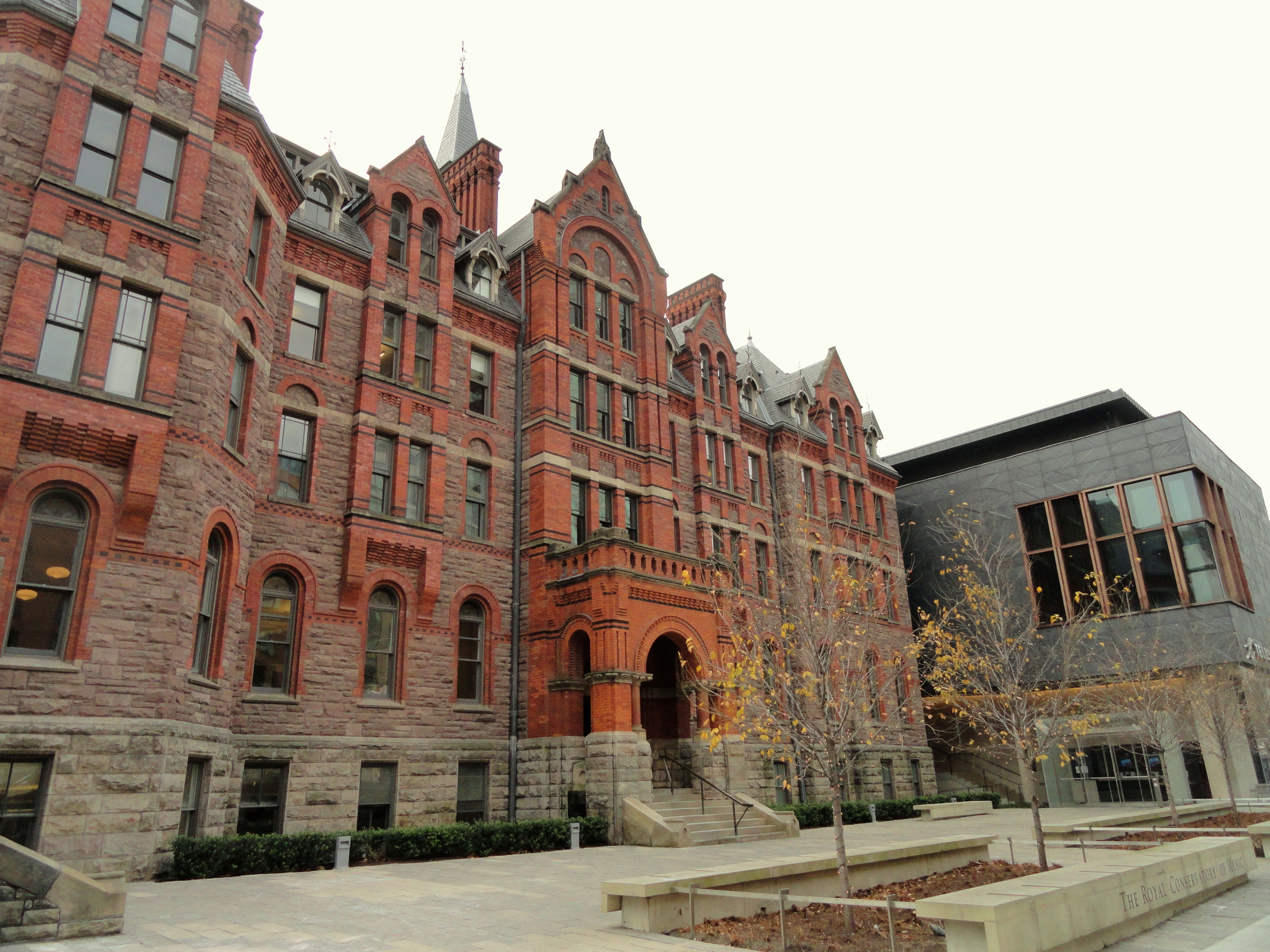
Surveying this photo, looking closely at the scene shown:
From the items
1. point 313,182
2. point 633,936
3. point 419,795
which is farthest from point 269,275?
point 633,936

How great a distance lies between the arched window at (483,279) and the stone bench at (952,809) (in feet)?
77.0

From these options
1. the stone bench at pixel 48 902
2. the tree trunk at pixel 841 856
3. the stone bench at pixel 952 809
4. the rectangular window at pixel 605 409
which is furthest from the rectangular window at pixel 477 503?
the stone bench at pixel 952 809

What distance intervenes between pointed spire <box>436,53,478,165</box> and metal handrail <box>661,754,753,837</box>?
2340 centimetres

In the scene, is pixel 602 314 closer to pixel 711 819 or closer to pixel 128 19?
pixel 128 19

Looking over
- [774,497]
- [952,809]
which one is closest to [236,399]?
[774,497]

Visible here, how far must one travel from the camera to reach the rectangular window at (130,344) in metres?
15.9

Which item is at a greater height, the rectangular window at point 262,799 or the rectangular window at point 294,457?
the rectangular window at point 294,457

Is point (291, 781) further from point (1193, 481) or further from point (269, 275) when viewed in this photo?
point (1193, 481)

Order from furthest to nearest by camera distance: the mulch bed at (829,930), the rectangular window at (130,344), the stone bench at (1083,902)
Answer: the rectangular window at (130,344) → the mulch bed at (829,930) → the stone bench at (1083,902)

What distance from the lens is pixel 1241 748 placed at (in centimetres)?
3666

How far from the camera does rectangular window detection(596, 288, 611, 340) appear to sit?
29.2 m

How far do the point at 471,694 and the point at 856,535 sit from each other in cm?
2166

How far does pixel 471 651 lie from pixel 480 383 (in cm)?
796

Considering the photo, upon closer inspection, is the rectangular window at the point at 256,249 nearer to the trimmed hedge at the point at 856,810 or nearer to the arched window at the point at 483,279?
the arched window at the point at 483,279
